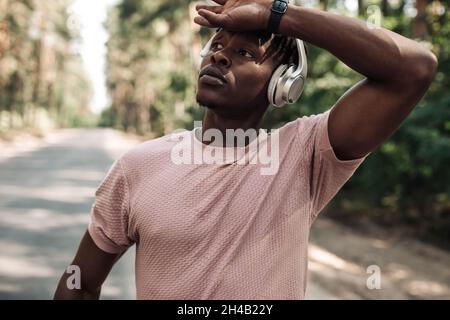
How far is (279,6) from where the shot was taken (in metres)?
1.49

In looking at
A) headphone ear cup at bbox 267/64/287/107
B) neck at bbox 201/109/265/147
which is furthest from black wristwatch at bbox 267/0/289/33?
neck at bbox 201/109/265/147

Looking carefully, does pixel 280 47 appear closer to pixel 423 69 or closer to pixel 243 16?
pixel 243 16

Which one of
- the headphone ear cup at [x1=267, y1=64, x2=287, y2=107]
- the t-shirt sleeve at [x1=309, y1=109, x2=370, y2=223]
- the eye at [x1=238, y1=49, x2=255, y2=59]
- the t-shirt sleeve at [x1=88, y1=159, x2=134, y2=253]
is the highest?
the eye at [x1=238, y1=49, x2=255, y2=59]

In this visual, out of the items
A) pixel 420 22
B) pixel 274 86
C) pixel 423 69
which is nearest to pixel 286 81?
pixel 274 86

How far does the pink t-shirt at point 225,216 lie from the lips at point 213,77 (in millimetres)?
229

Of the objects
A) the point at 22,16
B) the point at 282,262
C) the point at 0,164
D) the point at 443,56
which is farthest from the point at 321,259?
the point at 22,16

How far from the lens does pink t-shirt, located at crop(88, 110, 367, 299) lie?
154cm

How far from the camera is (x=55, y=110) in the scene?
3014 inches

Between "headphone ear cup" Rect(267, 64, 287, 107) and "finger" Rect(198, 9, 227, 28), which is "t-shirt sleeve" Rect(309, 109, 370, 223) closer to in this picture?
"headphone ear cup" Rect(267, 64, 287, 107)

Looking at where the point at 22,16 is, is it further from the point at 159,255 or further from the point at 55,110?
the point at 55,110

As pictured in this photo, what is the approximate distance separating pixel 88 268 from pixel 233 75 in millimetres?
804

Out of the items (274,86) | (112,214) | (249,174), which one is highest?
(274,86)

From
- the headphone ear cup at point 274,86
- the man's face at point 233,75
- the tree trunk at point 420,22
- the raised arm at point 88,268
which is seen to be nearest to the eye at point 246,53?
the man's face at point 233,75

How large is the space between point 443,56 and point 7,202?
882 cm
